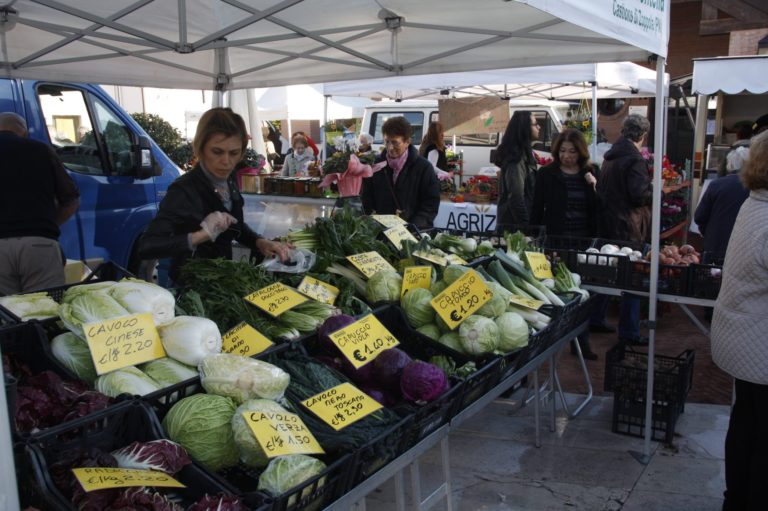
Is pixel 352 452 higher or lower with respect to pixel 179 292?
lower

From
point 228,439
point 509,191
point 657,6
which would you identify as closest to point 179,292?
point 228,439

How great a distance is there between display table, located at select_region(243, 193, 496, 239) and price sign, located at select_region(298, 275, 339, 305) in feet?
15.4

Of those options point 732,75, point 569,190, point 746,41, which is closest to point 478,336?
point 569,190

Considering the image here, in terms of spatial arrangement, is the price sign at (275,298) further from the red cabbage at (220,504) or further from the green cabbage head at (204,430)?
the red cabbage at (220,504)

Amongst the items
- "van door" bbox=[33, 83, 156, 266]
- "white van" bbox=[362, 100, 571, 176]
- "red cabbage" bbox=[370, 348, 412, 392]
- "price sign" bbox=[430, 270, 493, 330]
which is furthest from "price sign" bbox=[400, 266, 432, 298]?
"white van" bbox=[362, 100, 571, 176]

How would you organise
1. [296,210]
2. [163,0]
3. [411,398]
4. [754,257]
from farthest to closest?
[296,210] → [163,0] → [754,257] → [411,398]

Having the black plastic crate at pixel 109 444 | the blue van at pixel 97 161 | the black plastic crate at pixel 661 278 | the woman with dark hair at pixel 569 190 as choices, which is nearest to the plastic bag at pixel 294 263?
the black plastic crate at pixel 109 444

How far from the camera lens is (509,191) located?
6.09 meters

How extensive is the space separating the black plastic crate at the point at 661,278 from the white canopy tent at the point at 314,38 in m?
0.13

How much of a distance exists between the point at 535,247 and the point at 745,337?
1.42 m

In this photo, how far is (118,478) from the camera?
4.88ft

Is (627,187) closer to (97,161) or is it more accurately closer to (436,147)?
(436,147)

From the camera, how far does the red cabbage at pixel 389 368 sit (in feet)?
7.50

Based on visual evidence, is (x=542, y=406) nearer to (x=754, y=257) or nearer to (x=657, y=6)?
(x=754, y=257)
